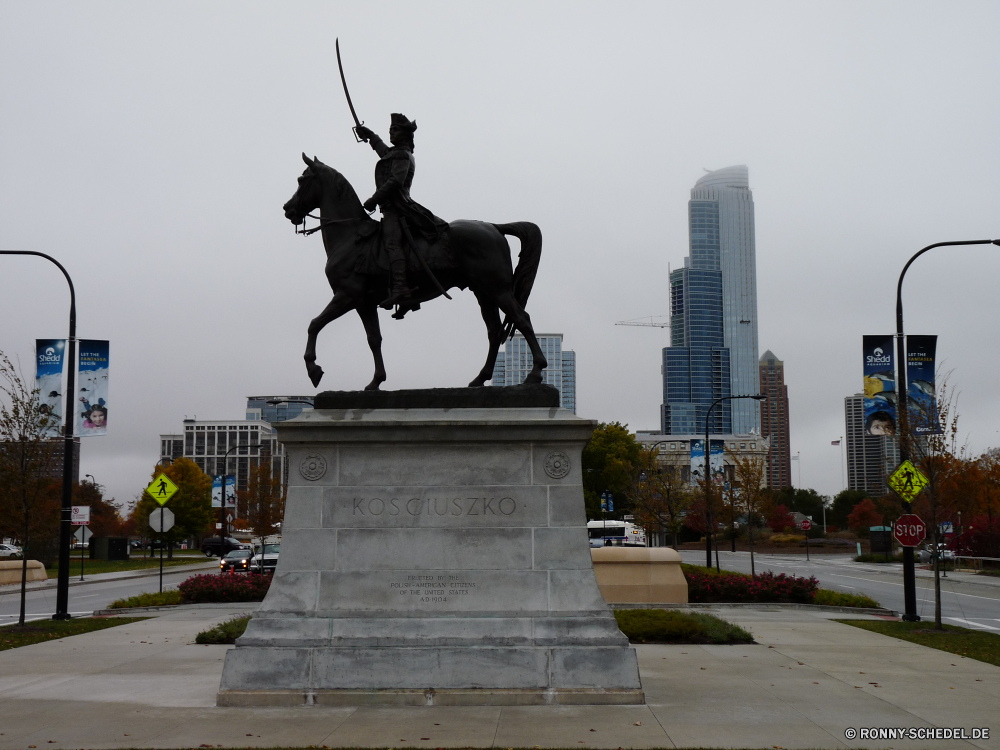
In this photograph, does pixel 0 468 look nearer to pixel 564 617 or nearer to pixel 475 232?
pixel 475 232

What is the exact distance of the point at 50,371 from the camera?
22.8 meters

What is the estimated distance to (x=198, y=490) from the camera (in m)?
74.2

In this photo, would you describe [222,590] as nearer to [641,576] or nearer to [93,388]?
[93,388]

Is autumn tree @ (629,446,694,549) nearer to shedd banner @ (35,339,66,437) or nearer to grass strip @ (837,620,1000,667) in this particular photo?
grass strip @ (837,620,1000,667)

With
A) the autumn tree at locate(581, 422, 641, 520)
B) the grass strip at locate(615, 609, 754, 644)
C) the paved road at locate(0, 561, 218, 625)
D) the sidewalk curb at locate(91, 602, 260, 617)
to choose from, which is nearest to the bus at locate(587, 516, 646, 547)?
the autumn tree at locate(581, 422, 641, 520)

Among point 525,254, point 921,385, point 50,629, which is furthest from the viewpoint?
point 921,385

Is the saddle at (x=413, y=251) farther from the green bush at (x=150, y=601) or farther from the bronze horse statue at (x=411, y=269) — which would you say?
the green bush at (x=150, y=601)

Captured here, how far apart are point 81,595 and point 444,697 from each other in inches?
1127

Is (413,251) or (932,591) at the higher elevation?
(413,251)

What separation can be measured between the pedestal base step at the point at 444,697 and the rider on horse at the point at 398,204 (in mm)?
4843

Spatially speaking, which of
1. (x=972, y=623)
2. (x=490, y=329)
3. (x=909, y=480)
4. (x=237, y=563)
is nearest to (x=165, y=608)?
(x=237, y=563)

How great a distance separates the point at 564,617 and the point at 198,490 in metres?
68.9

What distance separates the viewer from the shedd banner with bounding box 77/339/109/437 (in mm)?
23438

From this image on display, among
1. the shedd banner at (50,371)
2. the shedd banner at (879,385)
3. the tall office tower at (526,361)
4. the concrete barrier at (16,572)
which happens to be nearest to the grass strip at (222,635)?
the shedd banner at (50,371)
